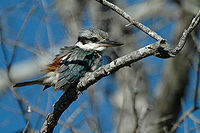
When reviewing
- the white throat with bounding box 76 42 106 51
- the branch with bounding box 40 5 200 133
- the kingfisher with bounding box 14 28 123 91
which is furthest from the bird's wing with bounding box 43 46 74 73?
the branch with bounding box 40 5 200 133

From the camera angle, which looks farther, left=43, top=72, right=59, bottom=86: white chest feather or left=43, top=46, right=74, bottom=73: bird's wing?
left=43, top=46, right=74, bottom=73: bird's wing

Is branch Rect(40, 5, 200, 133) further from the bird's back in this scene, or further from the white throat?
the white throat

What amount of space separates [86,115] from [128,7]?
284 centimetres

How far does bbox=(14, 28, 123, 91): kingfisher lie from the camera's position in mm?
3254

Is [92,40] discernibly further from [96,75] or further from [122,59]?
[122,59]

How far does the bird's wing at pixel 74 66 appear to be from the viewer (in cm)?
323

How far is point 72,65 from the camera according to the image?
11.1ft

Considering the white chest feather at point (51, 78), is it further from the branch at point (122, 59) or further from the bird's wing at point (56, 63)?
the branch at point (122, 59)

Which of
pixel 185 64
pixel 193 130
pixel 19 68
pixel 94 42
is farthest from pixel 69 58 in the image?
pixel 185 64

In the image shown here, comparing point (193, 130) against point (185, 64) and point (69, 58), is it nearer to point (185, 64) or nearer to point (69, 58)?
point (69, 58)

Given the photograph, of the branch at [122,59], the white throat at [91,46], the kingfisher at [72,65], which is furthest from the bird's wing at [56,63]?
the branch at [122,59]

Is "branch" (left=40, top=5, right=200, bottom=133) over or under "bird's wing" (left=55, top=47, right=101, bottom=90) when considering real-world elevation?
under

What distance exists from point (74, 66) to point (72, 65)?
0.09ft

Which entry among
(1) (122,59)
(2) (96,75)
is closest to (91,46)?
(2) (96,75)
